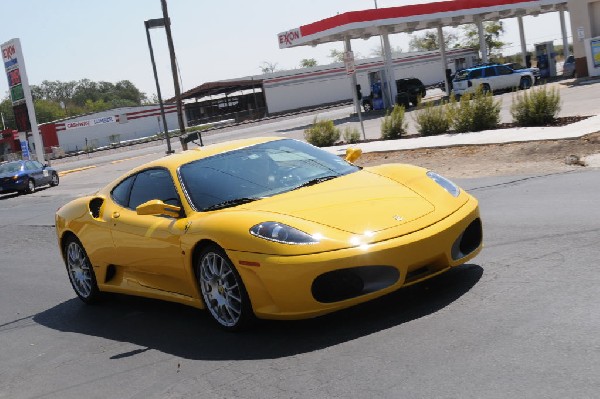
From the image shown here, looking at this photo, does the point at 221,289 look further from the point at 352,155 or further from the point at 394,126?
the point at 394,126

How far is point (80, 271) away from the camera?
316 inches

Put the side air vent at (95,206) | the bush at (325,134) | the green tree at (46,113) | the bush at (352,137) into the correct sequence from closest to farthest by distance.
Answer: the side air vent at (95,206), the bush at (352,137), the bush at (325,134), the green tree at (46,113)

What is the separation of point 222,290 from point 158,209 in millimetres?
903

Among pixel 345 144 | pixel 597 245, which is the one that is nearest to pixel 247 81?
pixel 345 144

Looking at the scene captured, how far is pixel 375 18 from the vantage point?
44750 mm

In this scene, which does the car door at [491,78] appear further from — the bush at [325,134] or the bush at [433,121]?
the bush at [433,121]

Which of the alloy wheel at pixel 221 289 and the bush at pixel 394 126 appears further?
the bush at pixel 394 126

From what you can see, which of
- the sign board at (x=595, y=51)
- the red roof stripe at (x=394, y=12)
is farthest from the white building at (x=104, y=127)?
the sign board at (x=595, y=51)

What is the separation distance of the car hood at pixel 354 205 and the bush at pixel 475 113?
15.7m

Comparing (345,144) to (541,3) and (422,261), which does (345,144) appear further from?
(541,3)

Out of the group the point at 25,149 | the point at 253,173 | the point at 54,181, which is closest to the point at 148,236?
the point at 253,173

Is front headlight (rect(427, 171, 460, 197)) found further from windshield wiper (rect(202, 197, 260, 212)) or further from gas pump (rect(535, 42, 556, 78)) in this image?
gas pump (rect(535, 42, 556, 78))

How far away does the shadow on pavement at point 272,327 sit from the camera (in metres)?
5.45

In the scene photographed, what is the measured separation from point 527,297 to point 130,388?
2.65 metres
